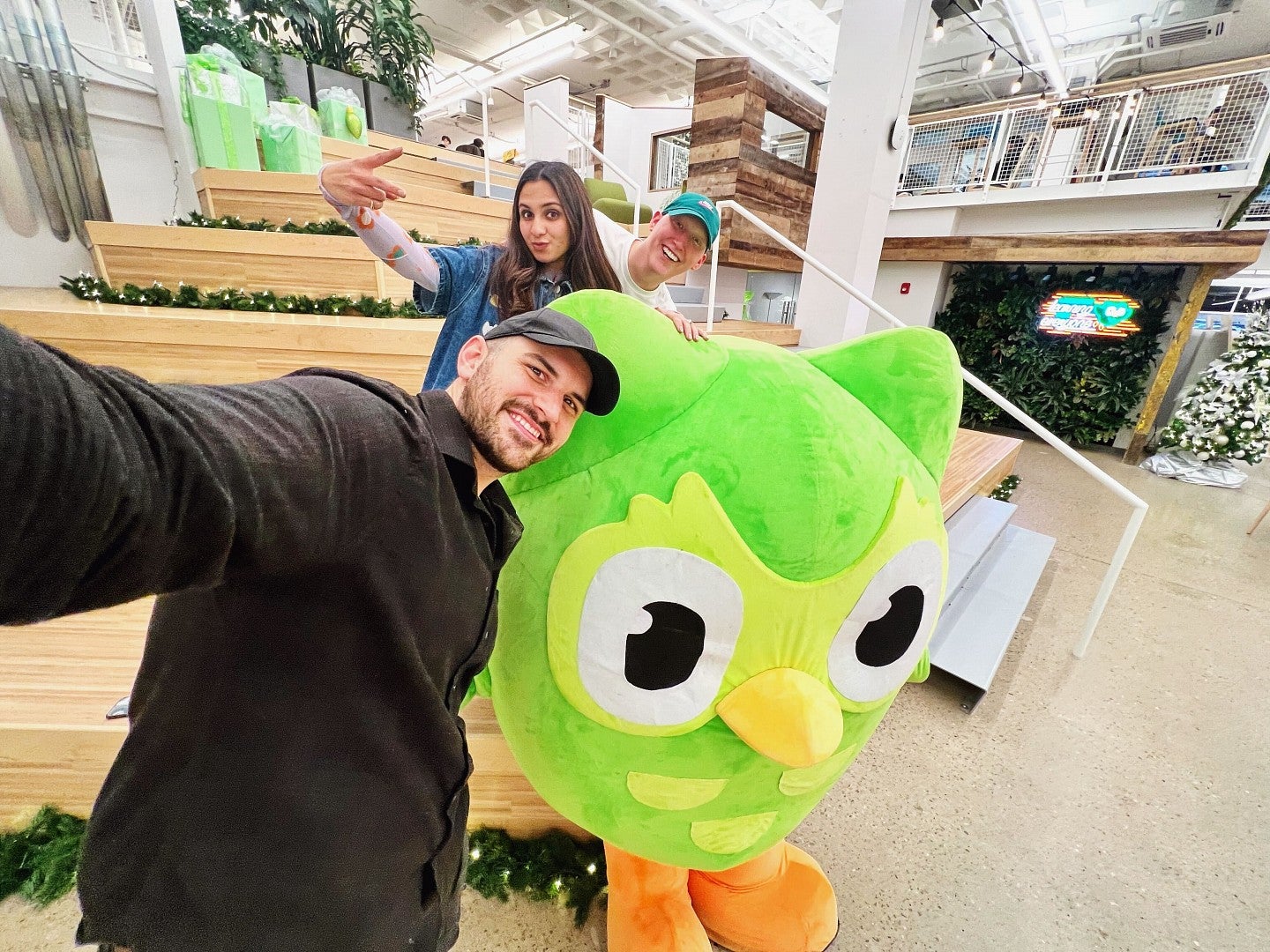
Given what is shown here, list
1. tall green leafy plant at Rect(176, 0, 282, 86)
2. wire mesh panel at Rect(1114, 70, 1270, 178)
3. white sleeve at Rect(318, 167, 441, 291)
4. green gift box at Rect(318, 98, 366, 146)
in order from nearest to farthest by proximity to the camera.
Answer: white sleeve at Rect(318, 167, 441, 291) < tall green leafy plant at Rect(176, 0, 282, 86) < green gift box at Rect(318, 98, 366, 146) < wire mesh panel at Rect(1114, 70, 1270, 178)


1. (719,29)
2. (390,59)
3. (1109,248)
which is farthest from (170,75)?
(1109,248)

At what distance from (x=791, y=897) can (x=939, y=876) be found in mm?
498

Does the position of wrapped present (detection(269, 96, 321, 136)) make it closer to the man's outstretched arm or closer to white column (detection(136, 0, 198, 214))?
white column (detection(136, 0, 198, 214))

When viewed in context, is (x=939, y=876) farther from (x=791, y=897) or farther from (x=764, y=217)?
(x=764, y=217)

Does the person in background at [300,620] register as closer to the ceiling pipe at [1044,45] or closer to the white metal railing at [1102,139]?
the white metal railing at [1102,139]

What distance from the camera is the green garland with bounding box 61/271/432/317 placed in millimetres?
2350

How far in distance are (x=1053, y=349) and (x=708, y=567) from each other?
25.1 feet

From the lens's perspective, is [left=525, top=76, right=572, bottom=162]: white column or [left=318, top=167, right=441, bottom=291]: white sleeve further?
[left=525, top=76, right=572, bottom=162]: white column

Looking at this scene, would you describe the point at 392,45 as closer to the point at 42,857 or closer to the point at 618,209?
the point at 618,209

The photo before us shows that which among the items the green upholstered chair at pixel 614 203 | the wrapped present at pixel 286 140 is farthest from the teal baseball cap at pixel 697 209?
the green upholstered chair at pixel 614 203

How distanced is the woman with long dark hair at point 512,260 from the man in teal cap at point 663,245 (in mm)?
70

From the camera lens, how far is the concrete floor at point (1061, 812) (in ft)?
4.00

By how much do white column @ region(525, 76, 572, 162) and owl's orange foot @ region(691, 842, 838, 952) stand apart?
6.46m

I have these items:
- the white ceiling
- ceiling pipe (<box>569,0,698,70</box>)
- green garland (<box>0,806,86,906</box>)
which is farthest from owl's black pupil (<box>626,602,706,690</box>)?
ceiling pipe (<box>569,0,698,70</box>)
